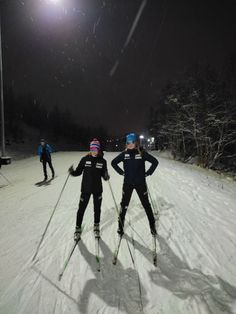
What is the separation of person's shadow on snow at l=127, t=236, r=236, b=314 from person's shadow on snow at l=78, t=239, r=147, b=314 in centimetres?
45

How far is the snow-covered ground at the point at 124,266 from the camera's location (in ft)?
12.9

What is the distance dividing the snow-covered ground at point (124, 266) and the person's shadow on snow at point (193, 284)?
0.02 metres

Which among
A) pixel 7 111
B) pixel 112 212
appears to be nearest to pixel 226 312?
pixel 112 212

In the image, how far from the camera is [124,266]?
16.1 feet

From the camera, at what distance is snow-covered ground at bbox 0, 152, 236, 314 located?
12.9 feet

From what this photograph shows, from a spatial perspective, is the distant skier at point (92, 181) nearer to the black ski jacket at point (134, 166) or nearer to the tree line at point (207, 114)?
the black ski jacket at point (134, 166)

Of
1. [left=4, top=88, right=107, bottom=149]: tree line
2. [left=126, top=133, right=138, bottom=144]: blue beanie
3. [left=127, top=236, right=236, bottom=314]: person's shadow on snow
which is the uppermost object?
[left=126, top=133, right=138, bottom=144]: blue beanie

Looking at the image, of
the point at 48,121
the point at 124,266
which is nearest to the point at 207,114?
the point at 124,266

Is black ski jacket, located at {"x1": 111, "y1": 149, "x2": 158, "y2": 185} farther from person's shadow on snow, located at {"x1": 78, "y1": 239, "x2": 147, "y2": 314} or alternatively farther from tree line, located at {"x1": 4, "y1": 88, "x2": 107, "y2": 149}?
tree line, located at {"x1": 4, "y1": 88, "x2": 107, "y2": 149}

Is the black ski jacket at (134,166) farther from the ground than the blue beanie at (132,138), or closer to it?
closer to it

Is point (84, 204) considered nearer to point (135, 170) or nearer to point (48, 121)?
point (135, 170)

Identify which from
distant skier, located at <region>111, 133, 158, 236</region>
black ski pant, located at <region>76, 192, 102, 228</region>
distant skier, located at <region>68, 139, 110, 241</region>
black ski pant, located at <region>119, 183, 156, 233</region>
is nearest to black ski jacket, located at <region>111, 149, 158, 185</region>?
distant skier, located at <region>111, 133, 158, 236</region>

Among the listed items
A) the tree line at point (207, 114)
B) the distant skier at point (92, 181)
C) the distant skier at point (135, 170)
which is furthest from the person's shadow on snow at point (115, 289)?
the tree line at point (207, 114)

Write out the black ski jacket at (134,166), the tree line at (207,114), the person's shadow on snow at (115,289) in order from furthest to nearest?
the tree line at (207,114)
the black ski jacket at (134,166)
the person's shadow on snow at (115,289)
